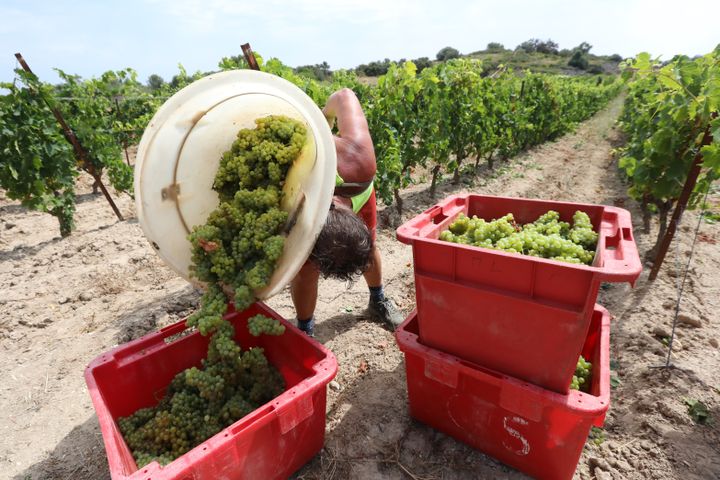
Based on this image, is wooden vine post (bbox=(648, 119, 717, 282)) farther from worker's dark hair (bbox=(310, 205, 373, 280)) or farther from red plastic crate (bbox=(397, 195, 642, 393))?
worker's dark hair (bbox=(310, 205, 373, 280))

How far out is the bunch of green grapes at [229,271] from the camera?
1.78 m

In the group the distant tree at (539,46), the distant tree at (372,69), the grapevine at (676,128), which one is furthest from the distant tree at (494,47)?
the grapevine at (676,128)

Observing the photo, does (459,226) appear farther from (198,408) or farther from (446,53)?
(446,53)

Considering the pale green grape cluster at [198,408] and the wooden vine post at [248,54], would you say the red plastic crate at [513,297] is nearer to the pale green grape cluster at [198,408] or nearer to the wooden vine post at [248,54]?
the pale green grape cluster at [198,408]

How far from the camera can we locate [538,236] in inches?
72.6

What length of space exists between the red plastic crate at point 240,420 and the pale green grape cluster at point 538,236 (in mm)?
965

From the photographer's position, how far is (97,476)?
215 centimetres

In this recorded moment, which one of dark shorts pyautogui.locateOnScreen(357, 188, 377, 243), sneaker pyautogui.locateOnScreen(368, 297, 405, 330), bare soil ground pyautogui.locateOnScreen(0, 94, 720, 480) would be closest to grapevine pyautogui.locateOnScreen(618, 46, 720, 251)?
bare soil ground pyautogui.locateOnScreen(0, 94, 720, 480)

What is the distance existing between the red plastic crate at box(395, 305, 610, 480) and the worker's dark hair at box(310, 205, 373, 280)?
1.84ft

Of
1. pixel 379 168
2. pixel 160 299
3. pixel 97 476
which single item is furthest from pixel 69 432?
pixel 379 168

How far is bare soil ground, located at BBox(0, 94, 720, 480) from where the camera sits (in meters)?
2.17

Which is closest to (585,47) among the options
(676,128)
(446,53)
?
(446,53)

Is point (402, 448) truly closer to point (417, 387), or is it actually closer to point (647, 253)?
point (417, 387)

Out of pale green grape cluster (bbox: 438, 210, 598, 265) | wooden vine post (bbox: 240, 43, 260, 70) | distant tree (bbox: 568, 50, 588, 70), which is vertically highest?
wooden vine post (bbox: 240, 43, 260, 70)
